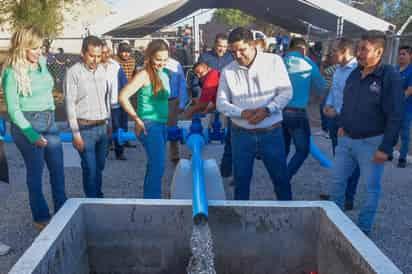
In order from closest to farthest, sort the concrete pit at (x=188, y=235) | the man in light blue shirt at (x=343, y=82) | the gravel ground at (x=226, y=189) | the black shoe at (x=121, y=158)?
1. the concrete pit at (x=188, y=235)
2. the gravel ground at (x=226, y=189)
3. the man in light blue shirt at (x=343, y=82)
4. the black shoe at (x=121, y=158)

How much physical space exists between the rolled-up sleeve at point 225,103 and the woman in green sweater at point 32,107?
1364 mm

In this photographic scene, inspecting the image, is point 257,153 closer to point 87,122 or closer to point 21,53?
point 87,122

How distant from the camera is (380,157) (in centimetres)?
308

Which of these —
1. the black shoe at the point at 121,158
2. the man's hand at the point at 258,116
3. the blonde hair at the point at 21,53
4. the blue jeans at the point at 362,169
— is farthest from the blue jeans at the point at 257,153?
the black shoe at the point at 121,158

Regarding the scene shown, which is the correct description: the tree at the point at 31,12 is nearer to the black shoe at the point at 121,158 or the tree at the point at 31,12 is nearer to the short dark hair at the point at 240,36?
the black shoe at the point at 121,158

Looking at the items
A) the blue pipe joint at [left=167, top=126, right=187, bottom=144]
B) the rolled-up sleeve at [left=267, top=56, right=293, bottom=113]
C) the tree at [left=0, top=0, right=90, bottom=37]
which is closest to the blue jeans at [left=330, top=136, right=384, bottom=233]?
the rolled-up sleeve at [left=267, top=56, right=293, bottom=113]

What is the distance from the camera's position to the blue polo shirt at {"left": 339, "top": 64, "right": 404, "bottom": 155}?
9.80ft

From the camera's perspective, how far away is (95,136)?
3.68 metres

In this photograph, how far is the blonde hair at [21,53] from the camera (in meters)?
3.06

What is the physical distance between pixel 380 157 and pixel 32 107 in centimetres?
264

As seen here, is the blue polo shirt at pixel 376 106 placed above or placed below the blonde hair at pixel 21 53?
below

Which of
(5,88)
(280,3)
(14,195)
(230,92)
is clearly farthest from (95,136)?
(280,3)

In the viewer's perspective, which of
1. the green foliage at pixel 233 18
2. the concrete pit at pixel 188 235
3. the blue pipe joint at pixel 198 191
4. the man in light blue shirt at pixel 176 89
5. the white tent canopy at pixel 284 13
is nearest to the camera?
the blue pipe joint at pixel 198 191

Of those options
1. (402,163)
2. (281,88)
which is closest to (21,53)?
(281,88)
